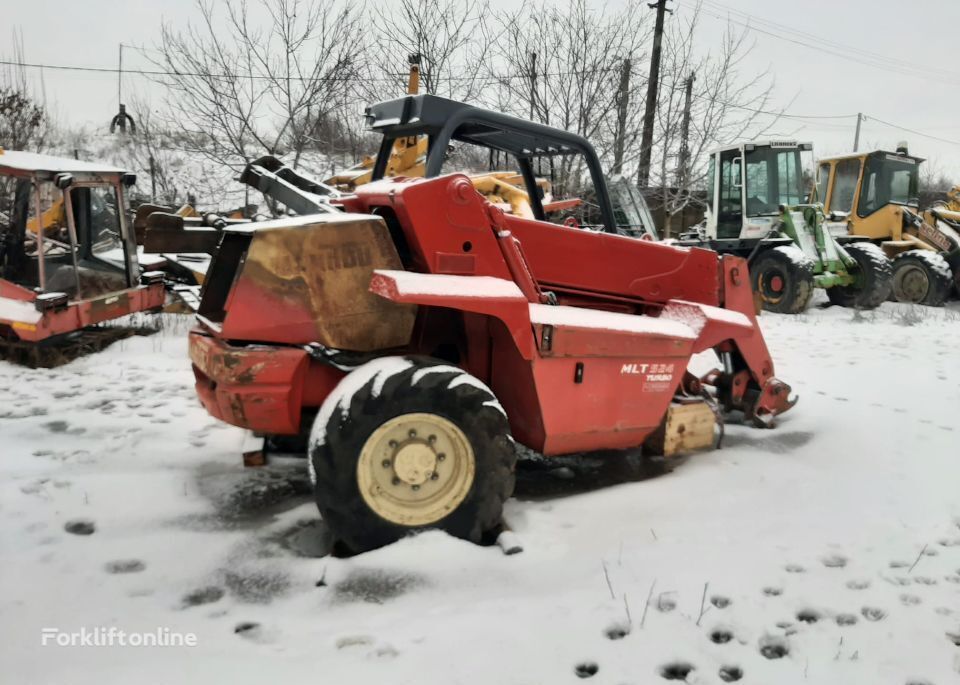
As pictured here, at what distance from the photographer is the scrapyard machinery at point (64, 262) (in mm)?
6566

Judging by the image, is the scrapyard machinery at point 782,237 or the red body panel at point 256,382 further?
the scrapyard machinery at point 782,237

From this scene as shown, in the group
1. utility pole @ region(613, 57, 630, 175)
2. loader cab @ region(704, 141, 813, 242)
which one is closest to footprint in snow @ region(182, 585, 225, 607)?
loader cab @ region(704, 141, 813, 242)

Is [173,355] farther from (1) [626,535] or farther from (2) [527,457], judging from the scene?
(1) [626,535]

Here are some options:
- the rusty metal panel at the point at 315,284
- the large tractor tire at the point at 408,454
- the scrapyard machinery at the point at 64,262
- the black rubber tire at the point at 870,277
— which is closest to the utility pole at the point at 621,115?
the black rubber tire at the point at 870,277

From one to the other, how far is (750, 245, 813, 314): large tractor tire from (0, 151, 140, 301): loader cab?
953 cm

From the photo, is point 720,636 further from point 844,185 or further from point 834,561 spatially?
point 844,185

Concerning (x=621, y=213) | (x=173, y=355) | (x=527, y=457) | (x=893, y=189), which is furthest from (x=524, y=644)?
(x=893, y=189)

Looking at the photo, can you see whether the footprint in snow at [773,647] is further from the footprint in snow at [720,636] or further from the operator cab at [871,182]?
the operator cab at [871,182]

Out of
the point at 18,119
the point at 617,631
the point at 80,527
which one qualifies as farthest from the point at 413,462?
the point at 18,119

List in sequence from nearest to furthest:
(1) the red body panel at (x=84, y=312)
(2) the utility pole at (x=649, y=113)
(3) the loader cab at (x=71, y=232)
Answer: (1) the red body panel at (x=84, y=312) → (3) the loader cab at (x=71, y=232) → (2) the utility pole at (x=649, y=113)

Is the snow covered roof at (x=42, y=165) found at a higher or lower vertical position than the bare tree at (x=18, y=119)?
lower

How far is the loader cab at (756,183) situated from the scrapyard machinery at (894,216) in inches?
62.3

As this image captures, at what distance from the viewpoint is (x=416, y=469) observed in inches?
120

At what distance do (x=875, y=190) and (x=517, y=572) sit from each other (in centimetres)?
1371
